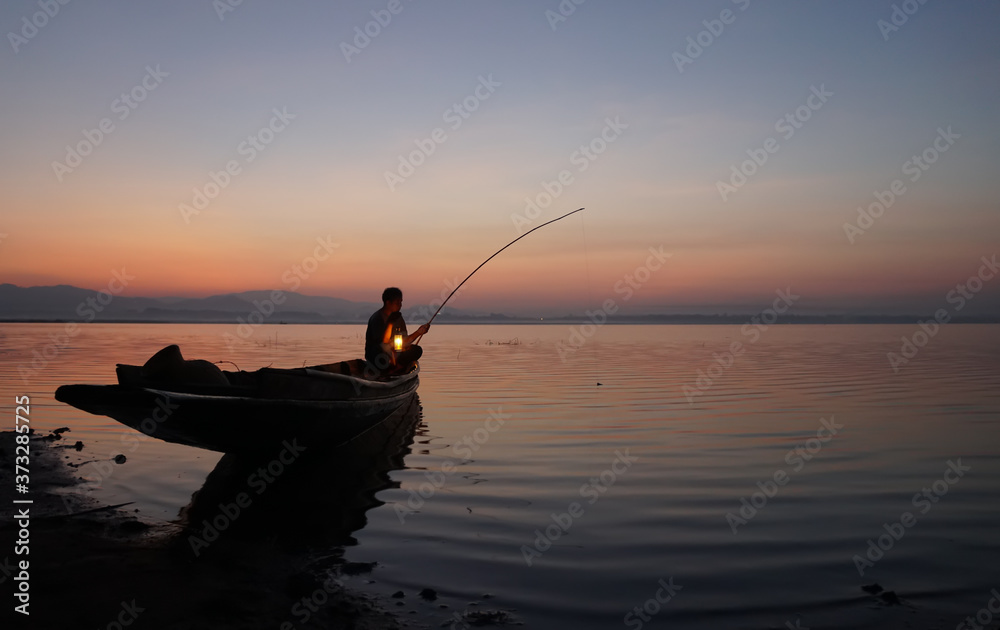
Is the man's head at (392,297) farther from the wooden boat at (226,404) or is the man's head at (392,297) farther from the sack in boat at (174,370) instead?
the sack in boat at (174,370)

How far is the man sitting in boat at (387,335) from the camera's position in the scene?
13102 mm

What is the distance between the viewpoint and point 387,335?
522 inches

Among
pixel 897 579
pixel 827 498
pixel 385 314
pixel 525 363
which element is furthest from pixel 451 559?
pixel 525 363

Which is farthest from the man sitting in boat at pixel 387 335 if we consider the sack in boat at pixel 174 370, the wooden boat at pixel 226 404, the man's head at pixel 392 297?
the sack in boat at pixel 174 370

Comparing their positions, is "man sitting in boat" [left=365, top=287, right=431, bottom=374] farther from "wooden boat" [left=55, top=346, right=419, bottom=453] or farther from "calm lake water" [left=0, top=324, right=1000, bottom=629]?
"wooden boat" [left=55, top=346, right=419, bottom=453]

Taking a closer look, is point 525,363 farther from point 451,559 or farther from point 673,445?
point 451,559

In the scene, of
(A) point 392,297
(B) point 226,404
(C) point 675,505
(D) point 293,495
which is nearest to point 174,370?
(B) point 226,404

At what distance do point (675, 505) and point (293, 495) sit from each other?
4709mm

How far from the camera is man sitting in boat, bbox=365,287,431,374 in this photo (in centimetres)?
1310

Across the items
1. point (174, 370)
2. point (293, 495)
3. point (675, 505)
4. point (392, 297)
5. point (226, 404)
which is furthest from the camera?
point (392, 297)

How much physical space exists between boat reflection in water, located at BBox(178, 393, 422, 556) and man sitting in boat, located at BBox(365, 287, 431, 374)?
1712 millimetres

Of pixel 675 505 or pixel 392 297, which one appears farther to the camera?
pixel 392 297

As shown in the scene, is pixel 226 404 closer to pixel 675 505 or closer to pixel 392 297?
pixel 675 505

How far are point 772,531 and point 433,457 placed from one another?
19.0 feet
